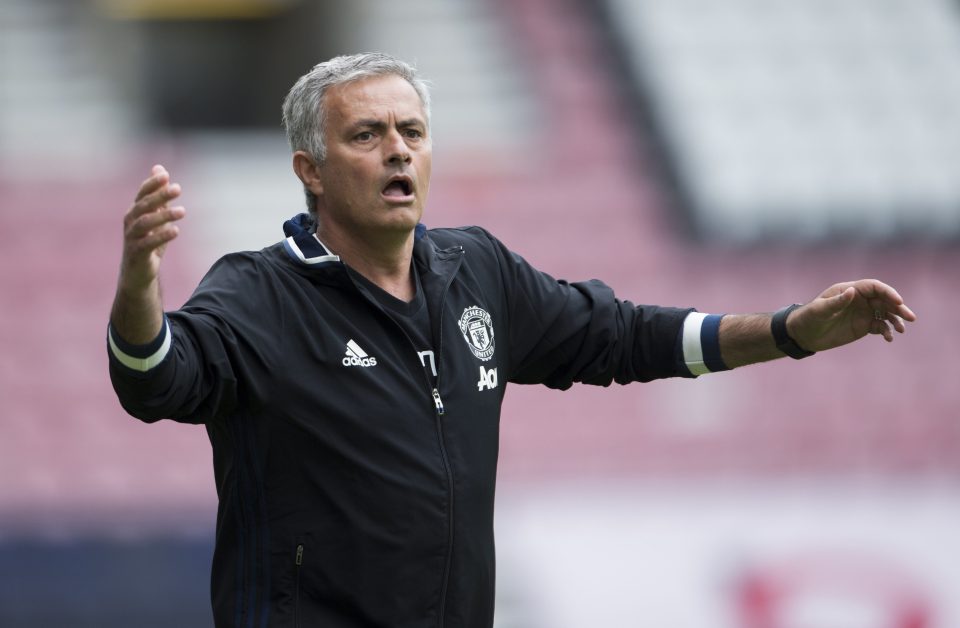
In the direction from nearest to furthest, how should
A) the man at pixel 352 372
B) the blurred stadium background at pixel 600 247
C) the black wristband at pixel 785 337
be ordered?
the man at pixel 352 372, the black wristband at pixel 785 337, the blurred stadium background at pixel 600 247

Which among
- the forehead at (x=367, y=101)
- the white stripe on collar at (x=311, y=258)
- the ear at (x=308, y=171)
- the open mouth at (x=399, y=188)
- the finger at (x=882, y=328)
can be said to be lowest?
the finger at (x=882, y=328)

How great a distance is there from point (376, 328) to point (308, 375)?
18 centimetres

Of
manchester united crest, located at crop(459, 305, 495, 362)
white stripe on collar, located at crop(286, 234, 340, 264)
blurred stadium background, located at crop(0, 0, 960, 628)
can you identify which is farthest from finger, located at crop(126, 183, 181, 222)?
blurred stadium background, located at crop(0, 0, 960, 628)

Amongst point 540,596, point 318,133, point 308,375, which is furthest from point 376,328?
point 540,596

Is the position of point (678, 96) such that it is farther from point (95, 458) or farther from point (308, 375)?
point (308, 375)

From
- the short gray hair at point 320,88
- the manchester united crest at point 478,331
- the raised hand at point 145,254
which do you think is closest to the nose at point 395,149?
the short gray hair at point 320,88

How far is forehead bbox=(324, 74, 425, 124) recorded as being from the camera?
2.86 m

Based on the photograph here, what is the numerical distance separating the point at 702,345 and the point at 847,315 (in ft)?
1.05

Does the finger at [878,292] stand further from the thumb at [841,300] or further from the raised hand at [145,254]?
the raised hand at [145,254]

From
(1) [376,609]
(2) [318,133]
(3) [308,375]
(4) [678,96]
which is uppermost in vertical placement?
(4) [678,96]

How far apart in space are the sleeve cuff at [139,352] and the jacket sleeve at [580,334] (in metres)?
0.90

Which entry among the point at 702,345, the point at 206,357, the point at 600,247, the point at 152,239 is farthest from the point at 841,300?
the point at 600,247

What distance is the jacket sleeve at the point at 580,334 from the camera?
3.09 meters

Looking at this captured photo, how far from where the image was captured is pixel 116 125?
8.12m
